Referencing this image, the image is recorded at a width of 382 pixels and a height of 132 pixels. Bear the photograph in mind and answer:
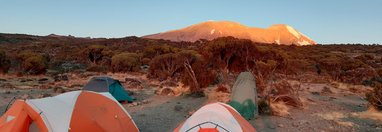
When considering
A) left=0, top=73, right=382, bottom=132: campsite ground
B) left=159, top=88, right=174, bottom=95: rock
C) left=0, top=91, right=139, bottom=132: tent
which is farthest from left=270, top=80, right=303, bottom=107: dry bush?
left=0, top=91, right=139, bottom=132: tent

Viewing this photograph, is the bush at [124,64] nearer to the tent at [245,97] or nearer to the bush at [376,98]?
the tent at [245,97]

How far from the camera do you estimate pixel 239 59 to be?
1847 centimetres

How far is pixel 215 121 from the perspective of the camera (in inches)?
260

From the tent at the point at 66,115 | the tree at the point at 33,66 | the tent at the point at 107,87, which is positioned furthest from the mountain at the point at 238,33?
the tent at the point at 66,115

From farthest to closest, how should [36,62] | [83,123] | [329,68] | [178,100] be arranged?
[329,68], [36,62], [178,100], [83,123]

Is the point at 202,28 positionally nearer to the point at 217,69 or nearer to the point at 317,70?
the point at 317,70

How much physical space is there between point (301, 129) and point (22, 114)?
288 inches

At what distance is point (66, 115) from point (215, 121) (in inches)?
117

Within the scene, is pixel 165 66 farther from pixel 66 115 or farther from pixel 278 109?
pixel 66 115

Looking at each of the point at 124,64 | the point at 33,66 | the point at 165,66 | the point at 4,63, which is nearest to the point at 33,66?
the point at 33,66

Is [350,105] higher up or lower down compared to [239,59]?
lower down

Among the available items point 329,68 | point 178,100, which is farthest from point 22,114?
point 329,68

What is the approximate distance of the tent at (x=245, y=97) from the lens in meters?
11.3

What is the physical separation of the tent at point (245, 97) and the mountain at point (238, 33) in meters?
62.9
